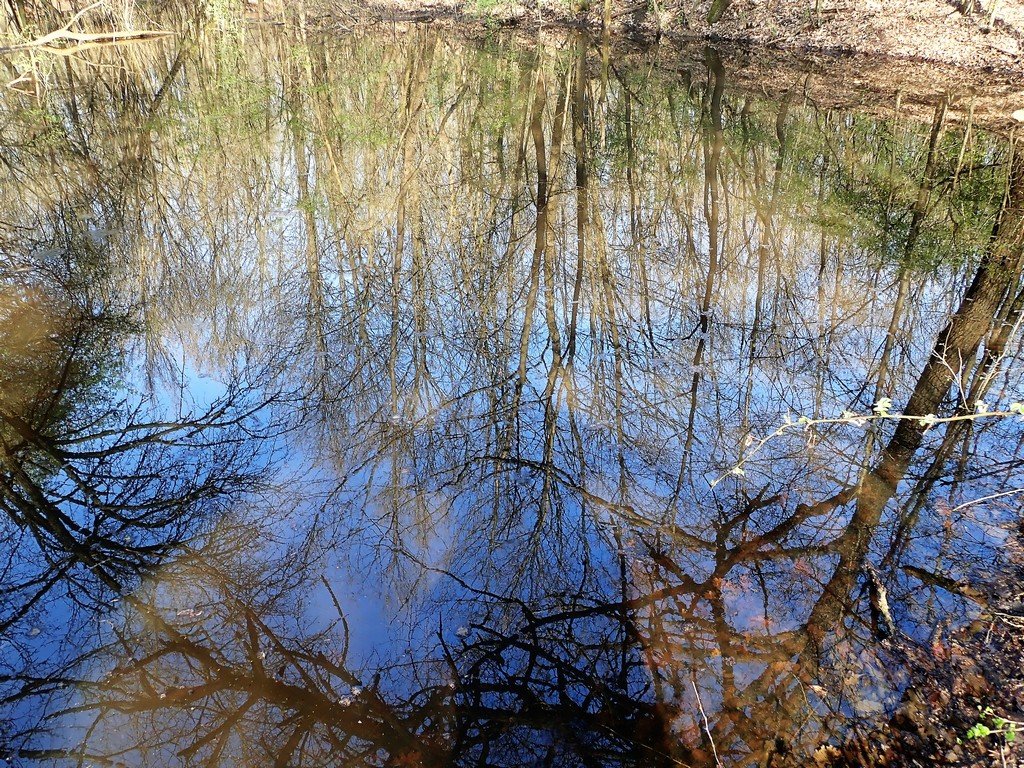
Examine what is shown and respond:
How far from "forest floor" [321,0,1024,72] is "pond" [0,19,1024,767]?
4.70m

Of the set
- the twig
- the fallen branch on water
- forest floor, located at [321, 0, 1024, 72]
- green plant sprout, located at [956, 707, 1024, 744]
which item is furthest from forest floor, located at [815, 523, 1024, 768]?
the fallen branch on water

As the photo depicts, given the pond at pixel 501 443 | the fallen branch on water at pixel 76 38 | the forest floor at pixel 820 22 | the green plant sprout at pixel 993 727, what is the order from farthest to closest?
the fallen branch on water at pixel 76 38, the forest floor at pixel 820 22, the pond at pixel 501 443, the green plant sprout at pixel 993 727

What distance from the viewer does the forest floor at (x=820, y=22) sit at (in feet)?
43.6

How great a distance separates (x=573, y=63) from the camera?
49.6 ft

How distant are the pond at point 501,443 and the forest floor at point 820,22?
470cm

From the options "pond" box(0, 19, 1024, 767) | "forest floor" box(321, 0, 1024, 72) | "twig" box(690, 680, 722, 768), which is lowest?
"twig" box(690, 680, 722, 768)

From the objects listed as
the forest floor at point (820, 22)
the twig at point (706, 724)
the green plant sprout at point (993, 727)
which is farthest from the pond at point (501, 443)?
the forest floor at point (820, 22)

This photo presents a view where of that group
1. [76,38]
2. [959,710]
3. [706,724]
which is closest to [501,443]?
[706,724]

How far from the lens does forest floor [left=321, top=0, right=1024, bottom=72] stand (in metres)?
13.3

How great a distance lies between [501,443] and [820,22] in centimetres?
1646

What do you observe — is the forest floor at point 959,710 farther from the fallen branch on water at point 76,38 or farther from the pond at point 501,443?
the fallen branch on water at point 76,38

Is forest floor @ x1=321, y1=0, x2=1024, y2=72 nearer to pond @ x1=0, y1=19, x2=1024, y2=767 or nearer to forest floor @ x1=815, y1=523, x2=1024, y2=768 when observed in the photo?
pond @ x1=0, y1=19, x2=1024, y2=767

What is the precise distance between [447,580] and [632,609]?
1.06 meters

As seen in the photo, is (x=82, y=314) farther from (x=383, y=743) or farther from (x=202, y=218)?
(x=383, y=743)
